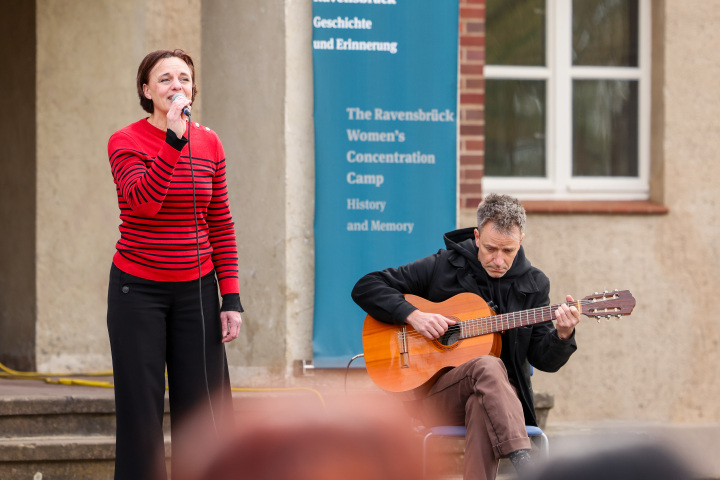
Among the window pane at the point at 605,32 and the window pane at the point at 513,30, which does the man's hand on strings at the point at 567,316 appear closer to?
the window pane at the point at 513,30

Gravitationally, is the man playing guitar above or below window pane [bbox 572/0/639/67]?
below

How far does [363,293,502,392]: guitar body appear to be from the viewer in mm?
3916

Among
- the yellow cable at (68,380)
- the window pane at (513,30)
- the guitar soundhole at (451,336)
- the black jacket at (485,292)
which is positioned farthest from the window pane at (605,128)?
the guitar soundhole at (451,336)

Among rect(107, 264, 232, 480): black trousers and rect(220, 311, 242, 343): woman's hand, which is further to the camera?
rect(220, 311, 242, 343): woman's hand

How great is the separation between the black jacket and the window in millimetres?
2009

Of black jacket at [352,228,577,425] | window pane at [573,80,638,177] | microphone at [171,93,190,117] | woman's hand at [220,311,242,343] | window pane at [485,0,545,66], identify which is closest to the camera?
microphone at [171,93,190,117]

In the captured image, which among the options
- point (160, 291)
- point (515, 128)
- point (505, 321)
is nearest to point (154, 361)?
point (160, 291)

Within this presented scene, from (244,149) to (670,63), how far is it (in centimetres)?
276

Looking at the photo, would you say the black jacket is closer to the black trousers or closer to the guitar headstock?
the guitar headstock

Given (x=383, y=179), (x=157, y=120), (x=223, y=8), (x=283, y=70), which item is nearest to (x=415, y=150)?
(x=383, y=179)

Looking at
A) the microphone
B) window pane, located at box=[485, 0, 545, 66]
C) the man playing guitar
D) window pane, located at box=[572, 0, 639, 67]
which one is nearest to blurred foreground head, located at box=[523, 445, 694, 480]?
the microphone

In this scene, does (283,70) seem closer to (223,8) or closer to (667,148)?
(223,8)

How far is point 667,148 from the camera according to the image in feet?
19.6

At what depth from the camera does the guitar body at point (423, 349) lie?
12.8 feet
